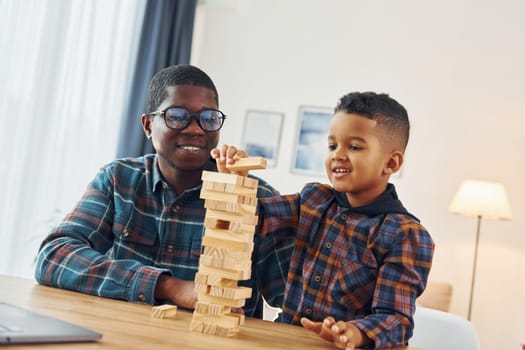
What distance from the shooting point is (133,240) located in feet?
5.64

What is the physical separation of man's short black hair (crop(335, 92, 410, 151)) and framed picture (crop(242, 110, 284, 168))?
3.98 meters

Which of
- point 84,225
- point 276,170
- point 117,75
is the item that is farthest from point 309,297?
point 276,170

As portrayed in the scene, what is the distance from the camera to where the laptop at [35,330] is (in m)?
0.90

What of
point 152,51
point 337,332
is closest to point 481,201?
point 152,51

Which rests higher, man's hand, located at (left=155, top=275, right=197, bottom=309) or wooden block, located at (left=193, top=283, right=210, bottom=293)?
wooden block, located at (left=193, top=283, right=210, bottom=293)

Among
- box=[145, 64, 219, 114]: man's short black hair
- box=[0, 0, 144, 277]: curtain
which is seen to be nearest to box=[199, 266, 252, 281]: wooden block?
box=[145, 64, 219, 114]: man's short black hair

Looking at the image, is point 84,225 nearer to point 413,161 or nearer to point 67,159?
point 67,159

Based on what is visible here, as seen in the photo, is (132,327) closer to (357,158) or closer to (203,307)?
(203,307)

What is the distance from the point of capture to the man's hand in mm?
1421

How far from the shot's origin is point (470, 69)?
527 centimetres

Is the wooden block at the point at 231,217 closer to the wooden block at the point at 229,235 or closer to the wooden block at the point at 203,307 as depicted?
the wooden block at the point at 229,235

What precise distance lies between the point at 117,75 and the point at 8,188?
4.16 ft

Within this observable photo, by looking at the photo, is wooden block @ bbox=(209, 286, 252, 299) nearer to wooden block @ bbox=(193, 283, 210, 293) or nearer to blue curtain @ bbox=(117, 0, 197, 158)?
wooden block @ bbox=(193, 283, 210, 293)

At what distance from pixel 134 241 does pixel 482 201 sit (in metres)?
3.50
